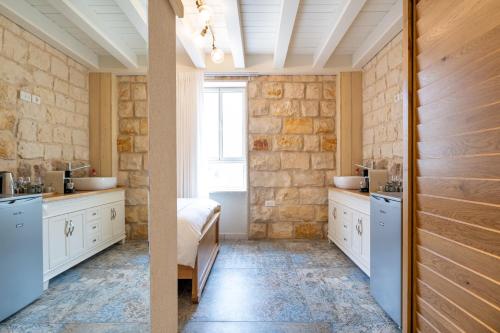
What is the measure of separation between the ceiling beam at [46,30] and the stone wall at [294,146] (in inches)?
123

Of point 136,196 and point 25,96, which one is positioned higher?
point 25,96

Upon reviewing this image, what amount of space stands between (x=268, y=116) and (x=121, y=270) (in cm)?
341

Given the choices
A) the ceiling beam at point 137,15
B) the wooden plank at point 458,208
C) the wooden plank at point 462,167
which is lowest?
the wooden plank at point 458,208

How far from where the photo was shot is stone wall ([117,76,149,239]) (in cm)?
98

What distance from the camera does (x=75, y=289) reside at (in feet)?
3.00

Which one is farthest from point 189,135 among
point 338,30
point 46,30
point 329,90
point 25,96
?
point 25,96

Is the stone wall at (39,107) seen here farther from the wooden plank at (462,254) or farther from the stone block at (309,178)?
the stone block at (309,178)

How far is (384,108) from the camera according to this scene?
10.6ft

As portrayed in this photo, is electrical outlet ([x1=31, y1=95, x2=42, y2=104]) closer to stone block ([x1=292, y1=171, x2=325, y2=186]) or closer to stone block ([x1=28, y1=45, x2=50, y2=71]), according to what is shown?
stone block ([x1=28, y1=45, x2=50, y2=71])

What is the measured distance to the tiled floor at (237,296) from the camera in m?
0.87

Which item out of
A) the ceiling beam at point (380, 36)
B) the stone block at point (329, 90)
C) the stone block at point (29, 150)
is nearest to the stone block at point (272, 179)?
the stone block at point (329, 90)

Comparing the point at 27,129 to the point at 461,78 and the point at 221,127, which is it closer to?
the point at 461,78

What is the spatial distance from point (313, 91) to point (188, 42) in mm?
2018

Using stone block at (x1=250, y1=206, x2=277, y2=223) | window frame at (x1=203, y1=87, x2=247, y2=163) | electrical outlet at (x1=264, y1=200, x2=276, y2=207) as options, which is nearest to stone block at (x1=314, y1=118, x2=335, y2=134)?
window frame at (x1=203, y1=87, x2=247, y2=163)
